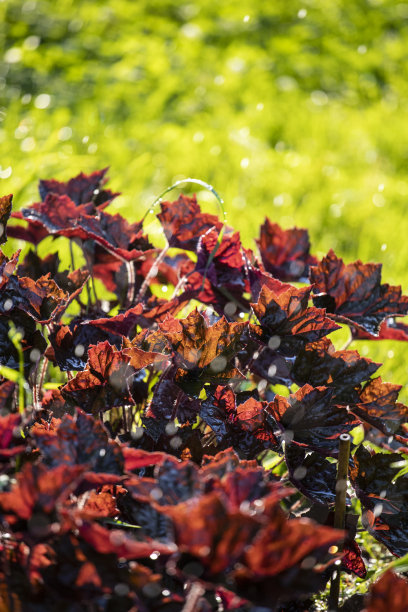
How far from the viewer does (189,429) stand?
1032mm

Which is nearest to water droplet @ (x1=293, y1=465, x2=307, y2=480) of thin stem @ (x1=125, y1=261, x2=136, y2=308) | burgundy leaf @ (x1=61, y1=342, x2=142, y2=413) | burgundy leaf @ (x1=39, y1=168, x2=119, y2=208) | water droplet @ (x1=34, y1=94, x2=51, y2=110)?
burgundy leaf @ (x1=61, y1=342, x2=142, y2=413)

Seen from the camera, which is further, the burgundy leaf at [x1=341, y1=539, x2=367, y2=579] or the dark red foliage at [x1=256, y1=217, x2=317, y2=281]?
the dark red foliage at [x1=256, y1=217, x2=317, y2=281]

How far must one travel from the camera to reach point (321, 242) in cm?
309

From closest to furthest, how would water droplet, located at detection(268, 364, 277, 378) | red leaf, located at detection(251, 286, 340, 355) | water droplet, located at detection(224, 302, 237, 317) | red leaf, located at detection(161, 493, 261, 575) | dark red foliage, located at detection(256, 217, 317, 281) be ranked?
red leaf, located at detection(161, 493, 261, 575), red leaf, located at detection(251, 286, 340, 355), water droplet, located at detection(268, 364, 277, 378), water droplet, located at detection(224, 302, 237, 317), dark red foliage, located at detection(256, 217, 317, 281)

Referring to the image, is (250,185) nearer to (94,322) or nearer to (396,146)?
(396,146)

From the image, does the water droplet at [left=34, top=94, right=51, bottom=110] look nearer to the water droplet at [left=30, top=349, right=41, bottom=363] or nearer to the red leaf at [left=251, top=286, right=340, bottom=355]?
the water droplet at [left=30, top=349, right=41, bottom=363]

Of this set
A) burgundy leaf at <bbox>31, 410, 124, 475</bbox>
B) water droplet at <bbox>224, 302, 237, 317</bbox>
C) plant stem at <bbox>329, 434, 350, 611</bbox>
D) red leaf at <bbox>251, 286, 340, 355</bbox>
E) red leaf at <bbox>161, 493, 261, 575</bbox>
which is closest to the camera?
red leaf at <bbox>161, 493, 261, 575</bbox>

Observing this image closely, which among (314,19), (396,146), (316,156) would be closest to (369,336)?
(316,156)

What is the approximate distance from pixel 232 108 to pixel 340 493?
3990 millimetres

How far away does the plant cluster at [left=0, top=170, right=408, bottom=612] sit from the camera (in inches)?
25.5

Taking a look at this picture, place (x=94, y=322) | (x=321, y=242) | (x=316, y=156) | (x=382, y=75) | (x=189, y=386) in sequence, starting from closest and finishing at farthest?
1. (x=189, y=386)
2. (x=94, y=322)
3. (x=321, y=242)
4. (x=316, y=156)
5. (x=382, y=75)

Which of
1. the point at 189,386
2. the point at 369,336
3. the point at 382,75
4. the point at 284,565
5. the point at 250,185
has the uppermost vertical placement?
the point at 284,565

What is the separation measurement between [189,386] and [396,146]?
366 cm

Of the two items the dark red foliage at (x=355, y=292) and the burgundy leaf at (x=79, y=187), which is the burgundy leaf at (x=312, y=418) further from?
the burgundy leaf at (x=79, y=187)
